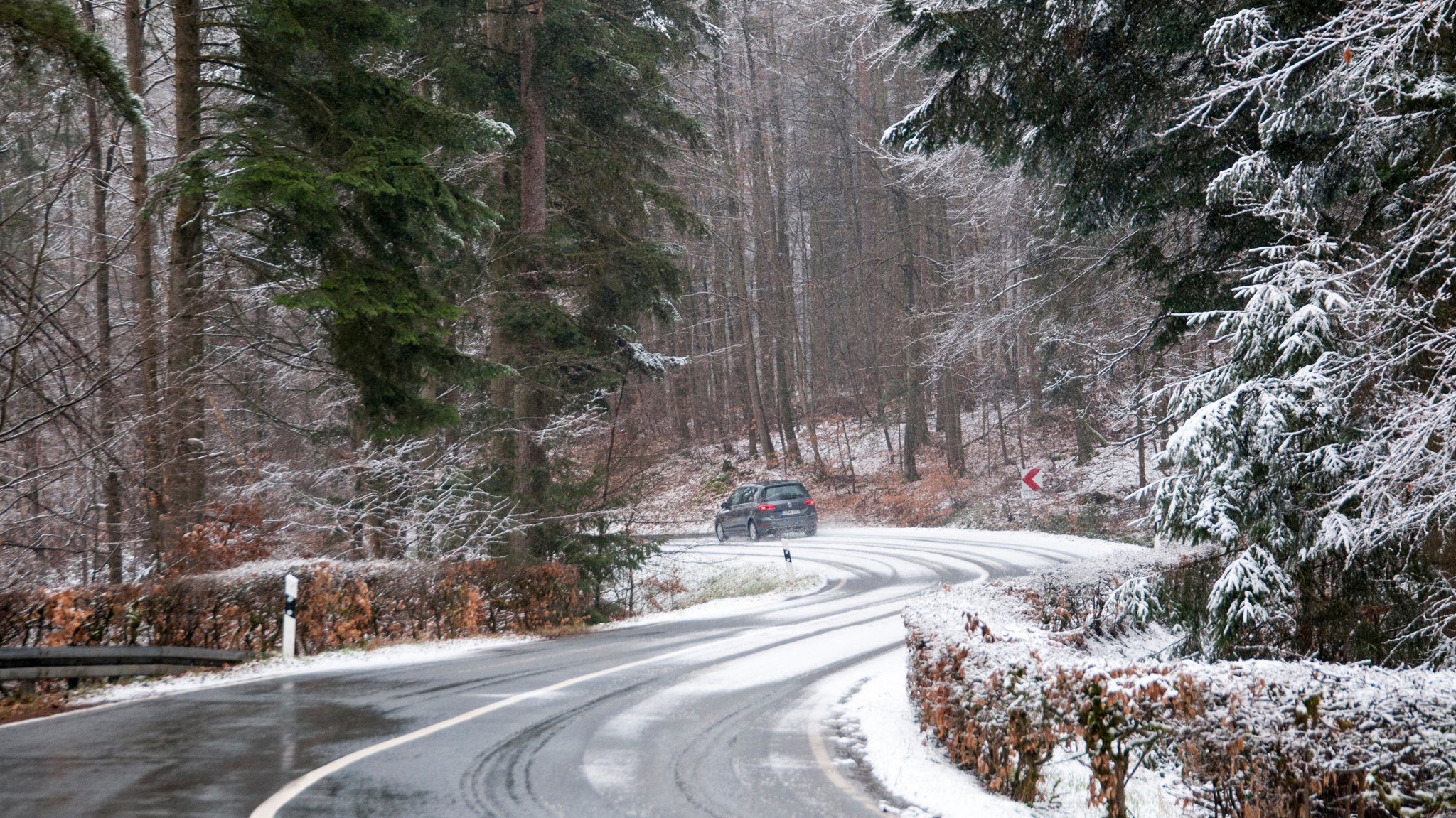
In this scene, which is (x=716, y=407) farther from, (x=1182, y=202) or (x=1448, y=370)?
(x=1448, y=370)

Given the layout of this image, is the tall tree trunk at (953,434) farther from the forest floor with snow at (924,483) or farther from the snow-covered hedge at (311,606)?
the snow-covered hedge at (311,606)

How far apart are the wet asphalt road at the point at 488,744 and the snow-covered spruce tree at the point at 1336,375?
4127 millimetres

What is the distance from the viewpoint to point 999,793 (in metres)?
6.01

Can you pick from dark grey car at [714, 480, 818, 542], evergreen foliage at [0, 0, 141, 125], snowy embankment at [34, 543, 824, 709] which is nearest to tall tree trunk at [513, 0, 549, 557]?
snowy embankment at [34, 543, 824, 709]

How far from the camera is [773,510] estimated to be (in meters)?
30.5

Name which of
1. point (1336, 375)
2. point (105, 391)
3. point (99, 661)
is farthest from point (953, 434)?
point (99, 661)

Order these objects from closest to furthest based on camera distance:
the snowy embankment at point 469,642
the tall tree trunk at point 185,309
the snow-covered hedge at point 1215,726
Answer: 1. the snow-covered hedge at point 1215,726
2. the snowy embankment at point 469,642
3. the tall tree trunk at point 185,309

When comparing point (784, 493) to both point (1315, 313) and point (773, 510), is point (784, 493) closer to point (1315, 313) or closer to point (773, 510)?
point (773, 510)

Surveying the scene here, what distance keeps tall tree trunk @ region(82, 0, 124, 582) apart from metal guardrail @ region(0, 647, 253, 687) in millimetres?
2089

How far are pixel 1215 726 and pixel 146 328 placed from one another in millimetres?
11821

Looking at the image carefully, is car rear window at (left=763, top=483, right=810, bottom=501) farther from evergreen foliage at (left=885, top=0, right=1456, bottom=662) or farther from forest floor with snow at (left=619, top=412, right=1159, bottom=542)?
evergreen foliage at (left=885, top=0, right=1456, bottom=662)

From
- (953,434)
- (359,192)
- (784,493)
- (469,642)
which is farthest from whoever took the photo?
(953,434)

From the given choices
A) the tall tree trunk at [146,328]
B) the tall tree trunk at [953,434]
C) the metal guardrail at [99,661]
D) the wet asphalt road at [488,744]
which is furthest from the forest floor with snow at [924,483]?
the metal guardrail at [99,661]

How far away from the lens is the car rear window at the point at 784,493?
30.7 metres
